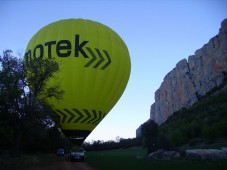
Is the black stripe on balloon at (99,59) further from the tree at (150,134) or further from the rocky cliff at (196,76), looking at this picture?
the rocky cliff at (196,76)

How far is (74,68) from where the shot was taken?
104ft

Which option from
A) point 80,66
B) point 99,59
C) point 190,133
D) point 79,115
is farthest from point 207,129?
point 80,66

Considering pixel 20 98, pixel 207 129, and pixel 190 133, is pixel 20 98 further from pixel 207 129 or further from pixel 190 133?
pixel 190 133

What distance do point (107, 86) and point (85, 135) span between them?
5.43 meters

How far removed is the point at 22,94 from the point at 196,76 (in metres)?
145

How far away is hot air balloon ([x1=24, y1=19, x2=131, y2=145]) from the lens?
3170 cm

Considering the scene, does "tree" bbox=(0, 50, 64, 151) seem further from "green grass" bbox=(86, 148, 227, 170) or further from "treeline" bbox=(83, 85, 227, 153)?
"treeline" bbox=(83, 85, 227, 153)

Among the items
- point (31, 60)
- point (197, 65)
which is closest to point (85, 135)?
point (31, 60)

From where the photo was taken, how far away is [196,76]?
551ft

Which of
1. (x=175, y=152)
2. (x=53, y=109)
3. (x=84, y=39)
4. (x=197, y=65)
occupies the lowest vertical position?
(x=175, y=152)

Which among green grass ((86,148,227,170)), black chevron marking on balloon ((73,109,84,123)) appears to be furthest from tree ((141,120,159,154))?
black chevron marking on balloon ((73,109,84,123))

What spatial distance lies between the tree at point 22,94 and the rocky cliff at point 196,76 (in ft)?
393

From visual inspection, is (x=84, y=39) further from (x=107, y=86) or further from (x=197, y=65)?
(x=197, y=65)

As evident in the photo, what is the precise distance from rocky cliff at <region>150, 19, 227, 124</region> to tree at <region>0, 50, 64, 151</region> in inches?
4719
